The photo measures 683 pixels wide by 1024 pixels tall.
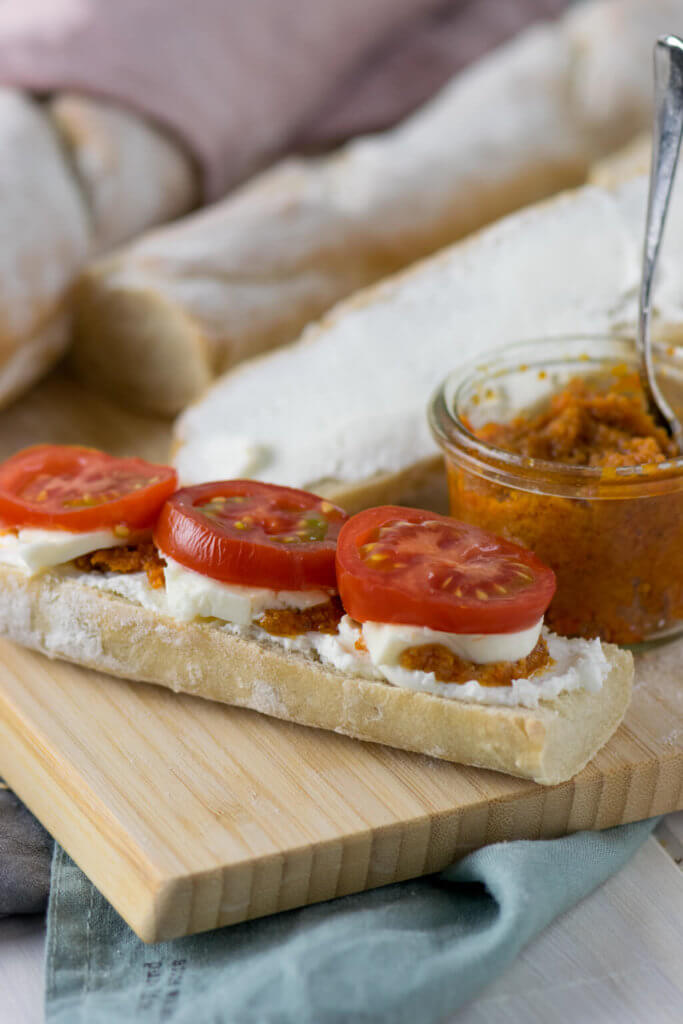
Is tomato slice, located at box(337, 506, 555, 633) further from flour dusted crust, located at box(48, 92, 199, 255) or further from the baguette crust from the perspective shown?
flour dusted crust, located at box(48, 92, 199, 255)

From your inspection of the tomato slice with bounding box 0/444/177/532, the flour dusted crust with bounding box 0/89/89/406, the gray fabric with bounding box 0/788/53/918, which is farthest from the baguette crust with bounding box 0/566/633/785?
the flour dusted crust with bounding box 0/89/89/406

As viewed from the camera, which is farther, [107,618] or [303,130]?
[303,130]

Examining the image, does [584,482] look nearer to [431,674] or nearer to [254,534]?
[431,674]

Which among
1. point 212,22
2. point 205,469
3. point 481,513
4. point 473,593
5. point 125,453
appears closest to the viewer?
point 473,593

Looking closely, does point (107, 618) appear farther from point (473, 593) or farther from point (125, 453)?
point (125, 453)

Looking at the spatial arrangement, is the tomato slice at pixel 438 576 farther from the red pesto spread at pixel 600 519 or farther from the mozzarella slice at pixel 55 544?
the mozzarella slice at pixel 55 544

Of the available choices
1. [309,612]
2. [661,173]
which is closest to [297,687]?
[309,612]

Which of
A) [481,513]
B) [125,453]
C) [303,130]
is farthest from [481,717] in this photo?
[303,130]
